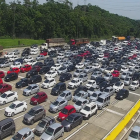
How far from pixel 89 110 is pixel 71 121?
3.77 metres

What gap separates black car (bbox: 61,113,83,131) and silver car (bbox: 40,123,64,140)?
151 centimetres

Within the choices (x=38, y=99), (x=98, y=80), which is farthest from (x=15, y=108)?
(x=98, y=80)

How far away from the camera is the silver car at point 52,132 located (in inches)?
800

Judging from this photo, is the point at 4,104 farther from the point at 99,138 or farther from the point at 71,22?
the point at 71,22

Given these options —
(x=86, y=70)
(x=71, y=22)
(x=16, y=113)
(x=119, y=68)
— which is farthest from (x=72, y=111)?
(x=71, y=22)

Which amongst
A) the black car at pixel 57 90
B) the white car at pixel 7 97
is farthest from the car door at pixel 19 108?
the black car at pixel 57 90

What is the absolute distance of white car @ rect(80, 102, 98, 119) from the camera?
25.9 metres

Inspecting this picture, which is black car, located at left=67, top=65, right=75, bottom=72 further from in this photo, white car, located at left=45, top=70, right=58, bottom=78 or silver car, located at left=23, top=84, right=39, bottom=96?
silver car, located at left=23, top=84, right=39, bottom=96

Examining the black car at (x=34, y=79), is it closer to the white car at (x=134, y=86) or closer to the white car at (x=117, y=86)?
the white car at (x=117, y=86)

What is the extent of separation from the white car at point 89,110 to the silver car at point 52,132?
5.21 m

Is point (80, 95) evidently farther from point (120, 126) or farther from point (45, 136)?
point (45, 136)

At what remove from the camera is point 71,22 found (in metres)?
108

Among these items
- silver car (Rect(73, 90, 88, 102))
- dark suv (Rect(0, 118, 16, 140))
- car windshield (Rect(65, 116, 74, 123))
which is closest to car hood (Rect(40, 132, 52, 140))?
dark suv (Rect(0, 118, 16, 140))

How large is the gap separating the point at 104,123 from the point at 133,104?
872cm
